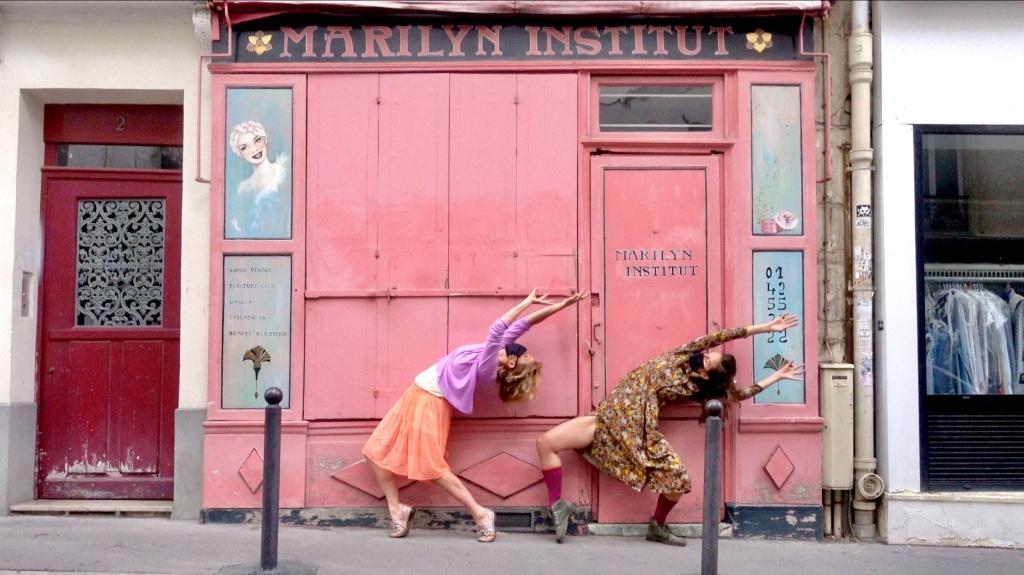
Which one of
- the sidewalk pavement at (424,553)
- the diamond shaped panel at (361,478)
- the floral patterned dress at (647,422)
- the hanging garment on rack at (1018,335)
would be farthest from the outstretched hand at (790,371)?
the diamond shaped panel at (361,478)

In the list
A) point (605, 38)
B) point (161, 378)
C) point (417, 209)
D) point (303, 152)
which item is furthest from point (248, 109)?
point (605, 38)

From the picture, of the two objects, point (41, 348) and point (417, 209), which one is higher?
point (417, 209)

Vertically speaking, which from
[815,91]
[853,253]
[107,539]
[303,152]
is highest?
[815,91]

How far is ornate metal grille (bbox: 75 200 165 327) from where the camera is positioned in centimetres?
756

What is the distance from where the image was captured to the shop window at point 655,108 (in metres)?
7.12

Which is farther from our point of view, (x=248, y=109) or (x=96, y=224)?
(x=96, y=224)

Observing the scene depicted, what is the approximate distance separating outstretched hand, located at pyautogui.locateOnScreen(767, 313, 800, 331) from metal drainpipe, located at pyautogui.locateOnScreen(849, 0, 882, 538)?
669 millimetres

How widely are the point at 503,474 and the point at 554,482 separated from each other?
1.50 ft

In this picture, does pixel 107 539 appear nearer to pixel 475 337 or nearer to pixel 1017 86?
pixel 475 337

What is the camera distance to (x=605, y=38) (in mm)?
7129

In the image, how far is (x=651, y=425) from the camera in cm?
642

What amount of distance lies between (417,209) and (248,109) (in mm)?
1454

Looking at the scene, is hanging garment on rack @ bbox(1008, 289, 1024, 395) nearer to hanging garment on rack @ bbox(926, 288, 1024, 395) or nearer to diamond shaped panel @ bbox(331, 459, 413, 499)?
hanging garment on rack @ bbox(926, 288, 1024, 395)

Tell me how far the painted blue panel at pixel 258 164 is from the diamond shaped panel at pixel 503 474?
2199 mm
